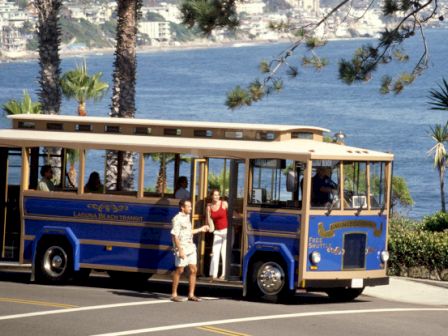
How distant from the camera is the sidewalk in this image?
24328 millimetres

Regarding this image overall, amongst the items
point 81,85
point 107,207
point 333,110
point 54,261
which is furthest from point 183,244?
point 333,110

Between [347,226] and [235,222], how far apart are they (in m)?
1.91

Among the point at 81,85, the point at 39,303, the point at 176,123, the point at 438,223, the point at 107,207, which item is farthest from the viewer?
the point at 81,85

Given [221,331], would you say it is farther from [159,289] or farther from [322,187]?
[159,289]

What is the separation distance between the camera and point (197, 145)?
23562 mm

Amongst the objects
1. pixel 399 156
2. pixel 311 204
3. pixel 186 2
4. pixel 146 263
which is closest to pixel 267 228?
pixel 311 204

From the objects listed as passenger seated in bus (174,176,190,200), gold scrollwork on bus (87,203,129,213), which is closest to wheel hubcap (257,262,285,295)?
passenger seated in bus (174,176,190,200)

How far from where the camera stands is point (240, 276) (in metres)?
23.2

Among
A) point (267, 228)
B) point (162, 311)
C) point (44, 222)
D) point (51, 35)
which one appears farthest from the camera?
point (51, 35)

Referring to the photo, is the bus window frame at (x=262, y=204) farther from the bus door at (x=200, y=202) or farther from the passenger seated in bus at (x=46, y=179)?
the passenger seated in bus at (x=46, y=179)

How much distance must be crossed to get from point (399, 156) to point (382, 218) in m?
74.3

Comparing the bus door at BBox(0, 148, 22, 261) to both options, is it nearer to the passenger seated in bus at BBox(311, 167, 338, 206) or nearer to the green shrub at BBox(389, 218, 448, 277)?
the passenger seated in bus at BBox(311, 167, 338, 206)

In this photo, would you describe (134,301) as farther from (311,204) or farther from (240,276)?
(311,204)

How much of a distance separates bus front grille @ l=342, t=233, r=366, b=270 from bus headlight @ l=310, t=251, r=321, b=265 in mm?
691
